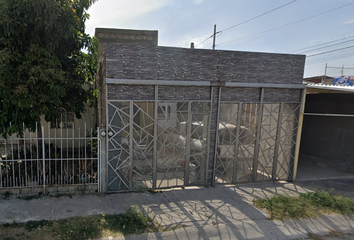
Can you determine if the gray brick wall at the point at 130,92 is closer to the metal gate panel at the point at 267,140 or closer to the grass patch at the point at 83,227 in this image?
the grass patch at the point at 83,227

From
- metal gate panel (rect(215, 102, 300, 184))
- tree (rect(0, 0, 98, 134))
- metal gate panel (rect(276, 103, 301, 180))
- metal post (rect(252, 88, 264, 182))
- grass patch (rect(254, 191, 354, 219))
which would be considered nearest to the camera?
tree (rect(0, 0, 98, 134))

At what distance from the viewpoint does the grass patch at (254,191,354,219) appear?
4.46m

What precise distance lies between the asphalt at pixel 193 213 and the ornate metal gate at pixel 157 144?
0.37m

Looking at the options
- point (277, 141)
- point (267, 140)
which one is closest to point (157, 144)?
point (267, 140)

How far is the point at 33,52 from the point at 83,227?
144 inches

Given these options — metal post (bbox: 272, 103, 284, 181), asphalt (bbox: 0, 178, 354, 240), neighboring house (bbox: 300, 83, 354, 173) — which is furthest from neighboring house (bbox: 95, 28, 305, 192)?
neighboring house (bbox: 300, 83, 354, 173)

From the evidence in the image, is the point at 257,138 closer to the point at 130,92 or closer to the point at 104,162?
the point at 130,92

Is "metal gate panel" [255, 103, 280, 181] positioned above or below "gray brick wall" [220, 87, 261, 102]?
below

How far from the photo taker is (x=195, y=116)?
5445 mm

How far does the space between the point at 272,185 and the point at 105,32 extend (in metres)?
10.1

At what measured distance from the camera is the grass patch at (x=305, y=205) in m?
4.46

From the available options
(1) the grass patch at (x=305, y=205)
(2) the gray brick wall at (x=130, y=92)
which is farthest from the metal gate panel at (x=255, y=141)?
(2) the gray brick wall at (x=130, y=92)

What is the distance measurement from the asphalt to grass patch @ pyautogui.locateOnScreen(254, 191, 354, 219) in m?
0.16

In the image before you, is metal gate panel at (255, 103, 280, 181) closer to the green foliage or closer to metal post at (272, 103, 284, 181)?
metal post at (272, 103, 284, 181)
